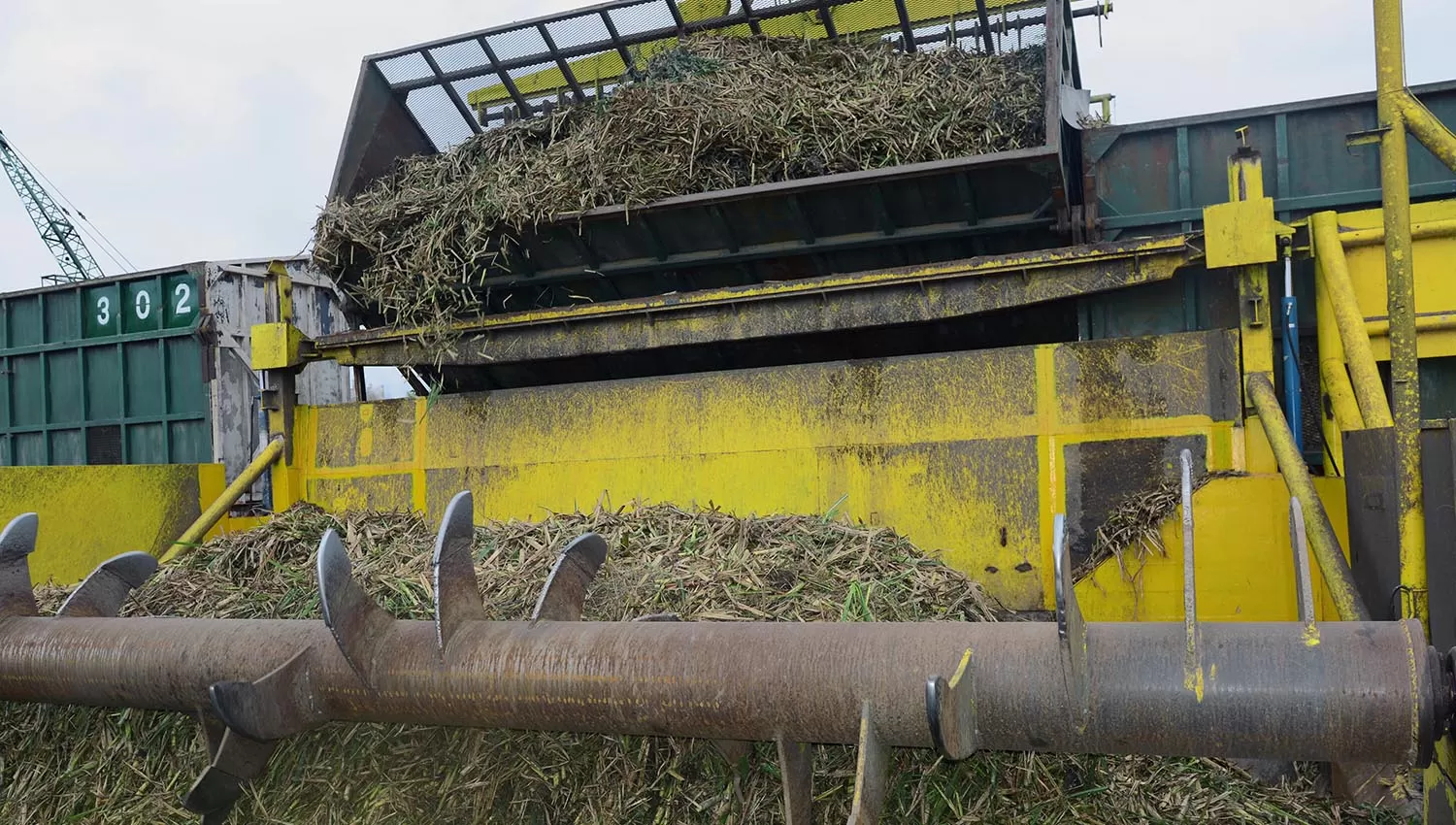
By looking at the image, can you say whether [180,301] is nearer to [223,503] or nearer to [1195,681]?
[223,503]

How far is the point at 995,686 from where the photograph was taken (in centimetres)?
210

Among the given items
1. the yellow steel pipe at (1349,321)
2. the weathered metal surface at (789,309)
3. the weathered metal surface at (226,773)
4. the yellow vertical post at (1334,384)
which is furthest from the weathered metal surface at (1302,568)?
the weathered metal surface at (226,773)

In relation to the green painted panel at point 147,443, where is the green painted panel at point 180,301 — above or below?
above

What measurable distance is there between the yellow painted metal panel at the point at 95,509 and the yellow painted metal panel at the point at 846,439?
86cm

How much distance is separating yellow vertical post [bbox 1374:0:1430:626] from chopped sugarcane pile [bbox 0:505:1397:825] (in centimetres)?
62

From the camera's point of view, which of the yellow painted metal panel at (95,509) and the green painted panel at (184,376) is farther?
the green painted panel at (184,376)

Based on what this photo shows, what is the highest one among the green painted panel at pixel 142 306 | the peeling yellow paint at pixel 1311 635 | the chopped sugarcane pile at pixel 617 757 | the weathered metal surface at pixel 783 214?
the green painted panel at pixel 142 306

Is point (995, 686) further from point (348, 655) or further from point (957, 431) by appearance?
point (957, 431)

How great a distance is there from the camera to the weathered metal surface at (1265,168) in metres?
4.31

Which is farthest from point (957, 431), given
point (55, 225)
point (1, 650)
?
point (55, 225)

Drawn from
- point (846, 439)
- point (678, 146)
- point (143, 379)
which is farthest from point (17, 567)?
point (143, 379)

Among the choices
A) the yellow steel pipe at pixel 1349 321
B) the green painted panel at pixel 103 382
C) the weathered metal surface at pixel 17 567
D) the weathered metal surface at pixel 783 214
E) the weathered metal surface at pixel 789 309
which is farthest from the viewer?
the green painted panel at pixel 103 382

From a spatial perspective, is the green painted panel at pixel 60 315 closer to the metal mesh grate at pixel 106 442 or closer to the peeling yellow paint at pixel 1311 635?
the metal mesh grate at pixel 106 442

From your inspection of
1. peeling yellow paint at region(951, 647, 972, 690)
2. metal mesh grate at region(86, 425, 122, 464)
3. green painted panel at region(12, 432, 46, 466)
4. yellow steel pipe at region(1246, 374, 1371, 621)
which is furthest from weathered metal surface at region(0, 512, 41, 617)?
green painted panel at region(12, 432, 46, 466)
